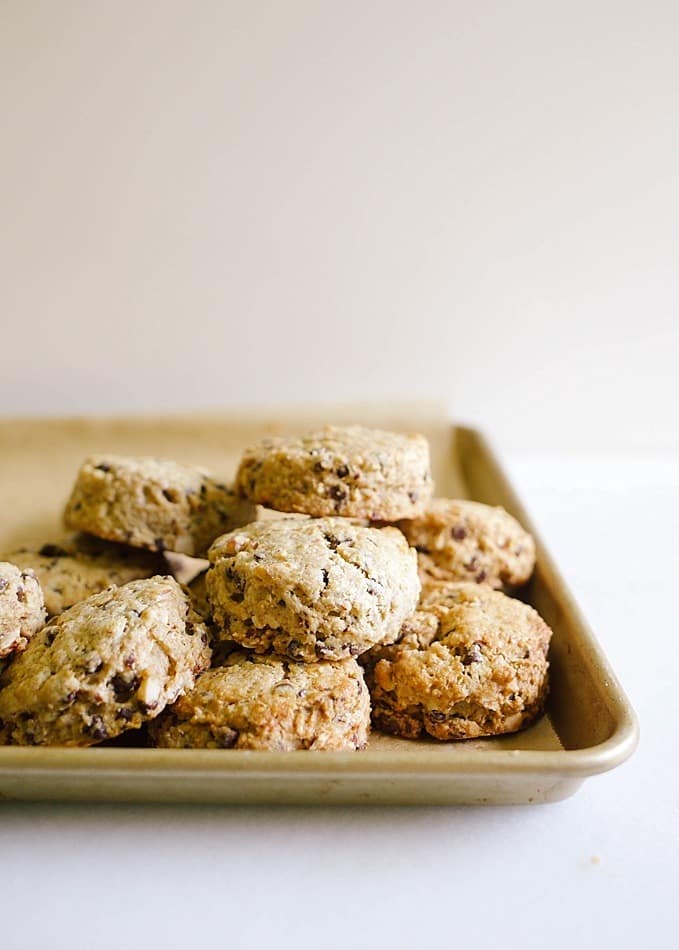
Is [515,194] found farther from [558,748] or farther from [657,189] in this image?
[558,748]

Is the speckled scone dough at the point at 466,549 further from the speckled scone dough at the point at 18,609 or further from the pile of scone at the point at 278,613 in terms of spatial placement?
the speckled scone dough at the point at 18,609

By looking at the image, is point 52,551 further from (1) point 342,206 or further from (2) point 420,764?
(1) point 342,206

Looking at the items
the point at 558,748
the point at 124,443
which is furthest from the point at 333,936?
the point at 124,443

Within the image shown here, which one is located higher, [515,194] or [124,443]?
[515,194]

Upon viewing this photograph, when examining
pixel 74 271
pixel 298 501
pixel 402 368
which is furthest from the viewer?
pixel 402 368

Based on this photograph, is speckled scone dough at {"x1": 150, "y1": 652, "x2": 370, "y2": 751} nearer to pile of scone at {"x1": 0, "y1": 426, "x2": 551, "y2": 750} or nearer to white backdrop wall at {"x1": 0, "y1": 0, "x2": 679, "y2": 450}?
pile of scone at {"x1": 0, "y1": 426, "x2": 551, "y2": 750}

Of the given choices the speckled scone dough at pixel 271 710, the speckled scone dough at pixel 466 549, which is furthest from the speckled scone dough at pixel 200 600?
the speckled scone dough at pixel 466 549
